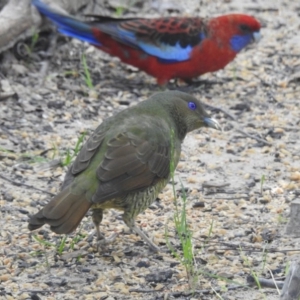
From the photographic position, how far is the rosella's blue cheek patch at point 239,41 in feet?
26.0

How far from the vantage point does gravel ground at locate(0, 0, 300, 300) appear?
177 inches

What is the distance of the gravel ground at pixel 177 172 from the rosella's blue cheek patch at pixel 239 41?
13.2 inches


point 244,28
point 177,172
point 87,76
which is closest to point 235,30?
point 244,28

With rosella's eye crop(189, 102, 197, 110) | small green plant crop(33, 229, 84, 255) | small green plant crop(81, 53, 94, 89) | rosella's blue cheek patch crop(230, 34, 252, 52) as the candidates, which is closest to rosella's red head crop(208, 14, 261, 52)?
rosella's blue cheek patch crop(230, 34, 252, 52)

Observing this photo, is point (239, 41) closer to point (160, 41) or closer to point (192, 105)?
point (160, 41)

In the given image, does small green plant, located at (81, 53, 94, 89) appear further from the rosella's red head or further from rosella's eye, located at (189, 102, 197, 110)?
rosella's eye, located at (189, 102, 197, 110)

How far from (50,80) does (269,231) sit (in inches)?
126

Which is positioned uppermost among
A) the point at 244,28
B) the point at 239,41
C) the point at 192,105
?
the point at 244,28

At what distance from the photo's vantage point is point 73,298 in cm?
428

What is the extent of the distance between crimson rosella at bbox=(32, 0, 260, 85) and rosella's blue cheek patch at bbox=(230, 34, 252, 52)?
0.10 ft

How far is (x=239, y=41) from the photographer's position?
7.97 m

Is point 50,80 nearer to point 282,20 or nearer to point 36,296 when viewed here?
point 282,20

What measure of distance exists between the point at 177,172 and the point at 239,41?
2.19 metres

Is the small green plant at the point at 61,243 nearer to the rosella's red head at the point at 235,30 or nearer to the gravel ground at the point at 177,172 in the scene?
the gravel ground at the point at 177,172
